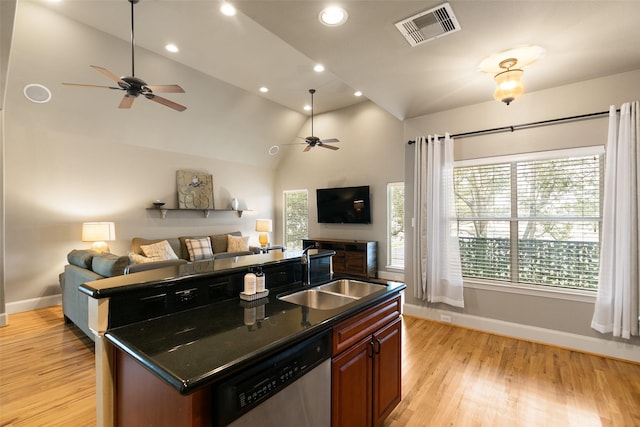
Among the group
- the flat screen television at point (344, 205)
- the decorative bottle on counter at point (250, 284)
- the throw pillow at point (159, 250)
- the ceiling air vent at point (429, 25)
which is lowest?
the throw pillow at point (159, 250)

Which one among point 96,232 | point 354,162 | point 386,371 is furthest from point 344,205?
point 386,371

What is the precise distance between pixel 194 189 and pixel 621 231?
6582 millimetres

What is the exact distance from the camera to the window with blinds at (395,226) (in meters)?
6.12

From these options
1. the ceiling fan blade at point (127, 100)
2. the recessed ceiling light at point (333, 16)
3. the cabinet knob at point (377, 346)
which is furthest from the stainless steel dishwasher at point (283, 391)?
the ceiling fan blade at point (127, 100)

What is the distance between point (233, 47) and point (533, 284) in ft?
15.9

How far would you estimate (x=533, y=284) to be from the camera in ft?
11.1

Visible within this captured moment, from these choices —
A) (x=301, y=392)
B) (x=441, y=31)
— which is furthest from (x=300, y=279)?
(x=441, y=31)

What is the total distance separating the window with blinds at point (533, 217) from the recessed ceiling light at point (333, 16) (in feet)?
8.35

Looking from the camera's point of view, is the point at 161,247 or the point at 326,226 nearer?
the point at 161,247

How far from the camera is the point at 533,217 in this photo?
3.40 meters

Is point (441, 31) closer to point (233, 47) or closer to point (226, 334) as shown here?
point (226, 334)

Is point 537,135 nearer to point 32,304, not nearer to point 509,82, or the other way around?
point 509,82

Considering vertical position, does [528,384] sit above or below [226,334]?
below

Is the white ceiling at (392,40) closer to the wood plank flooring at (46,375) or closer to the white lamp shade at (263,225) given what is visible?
the wood plank flooring at (46,375)
